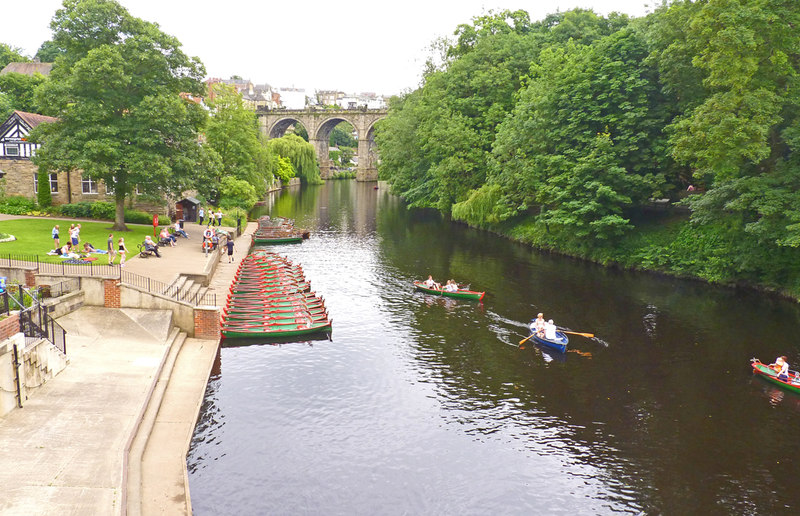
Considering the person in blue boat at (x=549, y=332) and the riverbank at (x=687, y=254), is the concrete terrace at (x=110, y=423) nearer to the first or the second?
the person in blue boat at (x=549, y=332)

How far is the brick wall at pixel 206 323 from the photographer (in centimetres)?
2431

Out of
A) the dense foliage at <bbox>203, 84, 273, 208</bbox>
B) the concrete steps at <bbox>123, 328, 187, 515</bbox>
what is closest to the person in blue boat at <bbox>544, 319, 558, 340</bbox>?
the concrete steps at <bbox>123, 328, 187, 515</bbox>

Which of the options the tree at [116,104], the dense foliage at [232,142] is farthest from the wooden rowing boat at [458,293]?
the dense foliage at [232,142]

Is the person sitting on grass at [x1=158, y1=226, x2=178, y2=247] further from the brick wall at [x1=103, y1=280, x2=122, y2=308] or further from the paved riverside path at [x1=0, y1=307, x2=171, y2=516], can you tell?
the paved riverside path at [x1=0, y1=307, x2=171, y2=516]

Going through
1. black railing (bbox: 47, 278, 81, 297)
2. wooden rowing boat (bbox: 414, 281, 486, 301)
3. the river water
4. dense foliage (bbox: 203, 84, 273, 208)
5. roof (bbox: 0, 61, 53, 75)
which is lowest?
the river water

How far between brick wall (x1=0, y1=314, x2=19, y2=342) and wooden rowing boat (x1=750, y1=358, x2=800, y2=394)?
2396cm

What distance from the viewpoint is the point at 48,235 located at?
35.2 meters

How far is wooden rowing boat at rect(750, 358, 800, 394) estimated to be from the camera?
2114 cm

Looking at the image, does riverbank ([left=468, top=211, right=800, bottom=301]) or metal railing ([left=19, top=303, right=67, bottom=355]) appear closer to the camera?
metal railing ([left=19, top=303, right=67, bottom=355])

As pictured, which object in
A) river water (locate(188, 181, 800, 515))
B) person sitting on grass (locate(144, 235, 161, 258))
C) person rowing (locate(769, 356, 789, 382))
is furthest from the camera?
person sitting on grass (locate(144, 235, 161, 258))

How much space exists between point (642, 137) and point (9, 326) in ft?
115

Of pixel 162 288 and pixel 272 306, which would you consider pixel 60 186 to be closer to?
pixel 162 288

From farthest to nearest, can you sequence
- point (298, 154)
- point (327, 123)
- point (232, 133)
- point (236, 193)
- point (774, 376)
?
point (327, 123), point (298, 154), point (232, 133), point (236, 193), point (774, 376)

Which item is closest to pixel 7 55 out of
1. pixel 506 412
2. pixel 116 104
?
pixel 116 104
